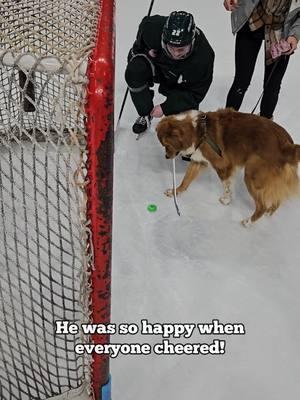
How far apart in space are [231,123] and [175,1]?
7.36 feet

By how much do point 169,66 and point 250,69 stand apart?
0.40 meters

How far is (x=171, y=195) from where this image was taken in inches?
91.8

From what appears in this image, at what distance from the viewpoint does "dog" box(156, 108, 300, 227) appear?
1.99 metres

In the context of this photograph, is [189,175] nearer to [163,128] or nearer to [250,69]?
[163,128]

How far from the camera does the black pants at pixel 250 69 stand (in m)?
2.24

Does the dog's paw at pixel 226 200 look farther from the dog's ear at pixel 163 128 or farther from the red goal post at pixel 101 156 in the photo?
the red goal post at pixel 101 156

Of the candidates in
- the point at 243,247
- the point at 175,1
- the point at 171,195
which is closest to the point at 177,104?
the point at 171,195

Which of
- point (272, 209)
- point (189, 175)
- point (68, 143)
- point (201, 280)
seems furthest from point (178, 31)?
point (68, 143)

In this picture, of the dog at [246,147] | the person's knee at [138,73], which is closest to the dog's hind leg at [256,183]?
the dog at [246,147]

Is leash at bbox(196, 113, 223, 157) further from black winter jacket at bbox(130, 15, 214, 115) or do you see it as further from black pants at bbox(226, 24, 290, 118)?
black pants at bbox(226, 24, 290, 118)

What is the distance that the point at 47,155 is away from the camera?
1.14 metres

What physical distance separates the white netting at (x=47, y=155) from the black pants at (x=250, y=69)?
3.49 feet

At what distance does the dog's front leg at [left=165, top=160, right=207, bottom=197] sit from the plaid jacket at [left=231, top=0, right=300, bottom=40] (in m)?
0.62

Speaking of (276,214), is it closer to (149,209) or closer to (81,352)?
(149,209)
